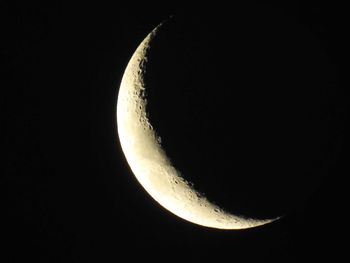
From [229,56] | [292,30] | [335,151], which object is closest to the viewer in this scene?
[229,56]

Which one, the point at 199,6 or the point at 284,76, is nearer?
the point at 284,76

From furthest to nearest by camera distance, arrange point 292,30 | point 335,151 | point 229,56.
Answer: point 335,151, point 292,30, point 229,56

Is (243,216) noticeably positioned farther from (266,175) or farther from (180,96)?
(180,96)

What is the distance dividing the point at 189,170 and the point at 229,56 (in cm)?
58

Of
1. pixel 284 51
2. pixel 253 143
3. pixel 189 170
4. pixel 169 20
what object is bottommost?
pixel 189 170

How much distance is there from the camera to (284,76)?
1782 mm

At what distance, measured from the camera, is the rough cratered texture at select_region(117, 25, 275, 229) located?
1979 millimetres

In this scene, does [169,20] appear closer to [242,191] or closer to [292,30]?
[292,30]

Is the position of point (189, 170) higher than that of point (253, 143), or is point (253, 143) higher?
point (253, 143)

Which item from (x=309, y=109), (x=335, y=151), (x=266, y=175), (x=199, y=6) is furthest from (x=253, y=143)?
(x=199, y=6)

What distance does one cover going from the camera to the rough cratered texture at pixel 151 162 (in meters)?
1.98

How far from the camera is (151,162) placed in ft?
6.69

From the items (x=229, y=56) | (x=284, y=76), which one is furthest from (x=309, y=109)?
(x=229, y=56)

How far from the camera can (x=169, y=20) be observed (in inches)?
80.7
